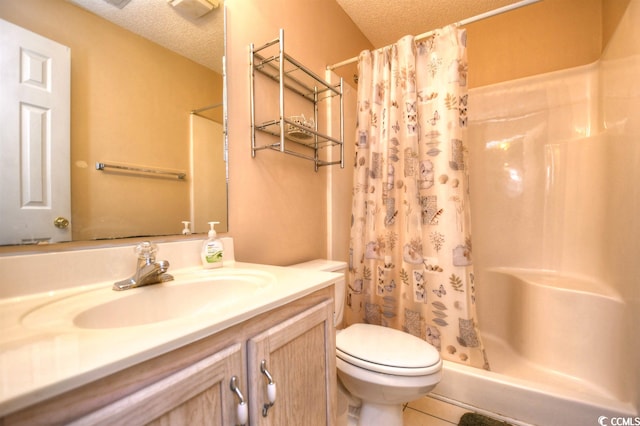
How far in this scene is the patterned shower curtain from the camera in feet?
4.25

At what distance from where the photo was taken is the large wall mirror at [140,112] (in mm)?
679

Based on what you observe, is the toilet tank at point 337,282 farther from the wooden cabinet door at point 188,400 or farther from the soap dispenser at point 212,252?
the wooden cabinet door at point 188,400

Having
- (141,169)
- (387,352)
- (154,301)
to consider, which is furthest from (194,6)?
(387,352)

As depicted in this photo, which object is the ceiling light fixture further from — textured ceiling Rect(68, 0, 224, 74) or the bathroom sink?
the bathroom sink

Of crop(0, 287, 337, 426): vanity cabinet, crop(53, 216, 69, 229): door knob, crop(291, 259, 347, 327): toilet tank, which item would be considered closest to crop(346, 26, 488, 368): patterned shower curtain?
crop(291, 259, 347, 327): toilet tank

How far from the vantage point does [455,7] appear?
6.04ft

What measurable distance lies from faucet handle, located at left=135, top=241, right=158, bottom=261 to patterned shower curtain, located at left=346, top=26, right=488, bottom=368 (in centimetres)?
113

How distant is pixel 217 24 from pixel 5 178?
86 centimetres

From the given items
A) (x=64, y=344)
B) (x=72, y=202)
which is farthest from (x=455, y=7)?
(x=64, y=344)

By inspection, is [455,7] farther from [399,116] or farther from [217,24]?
[217,24]

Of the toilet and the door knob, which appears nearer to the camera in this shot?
the door knob

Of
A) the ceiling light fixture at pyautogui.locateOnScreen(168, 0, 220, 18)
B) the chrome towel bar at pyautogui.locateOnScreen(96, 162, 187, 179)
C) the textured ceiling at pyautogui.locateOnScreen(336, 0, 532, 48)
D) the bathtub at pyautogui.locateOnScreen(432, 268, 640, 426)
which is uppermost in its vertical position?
the textured ceiling at pyautogui.locateOnScreen(336, 0, 532, 48)

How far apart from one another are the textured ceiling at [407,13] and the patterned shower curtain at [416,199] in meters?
0.48

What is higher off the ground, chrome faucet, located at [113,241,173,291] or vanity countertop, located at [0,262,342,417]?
chrome faucet, located at [113,241,173,291]
